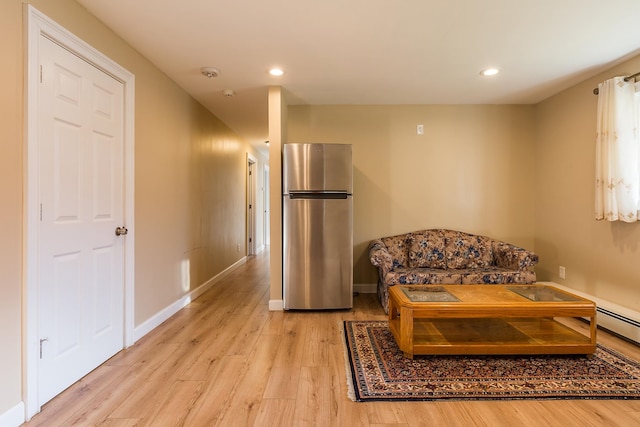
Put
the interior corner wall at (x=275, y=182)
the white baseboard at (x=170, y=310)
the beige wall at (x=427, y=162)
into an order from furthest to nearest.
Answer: the beige wall at (x=427, y=162) → the interior corner wall at (x=275, y=182) → the white baseboard at (x=170, y=310)

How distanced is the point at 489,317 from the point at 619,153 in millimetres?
1965

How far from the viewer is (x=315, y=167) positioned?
3.34 meters

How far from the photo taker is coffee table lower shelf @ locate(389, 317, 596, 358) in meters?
2.24

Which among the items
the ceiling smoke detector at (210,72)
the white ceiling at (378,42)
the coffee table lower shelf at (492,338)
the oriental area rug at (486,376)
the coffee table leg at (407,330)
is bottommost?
the oriental area rug at (486,376)

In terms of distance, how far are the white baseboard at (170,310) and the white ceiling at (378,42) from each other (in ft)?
7.47

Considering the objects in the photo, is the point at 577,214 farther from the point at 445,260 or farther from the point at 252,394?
the point at 252,394

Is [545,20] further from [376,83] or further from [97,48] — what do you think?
[97,48]

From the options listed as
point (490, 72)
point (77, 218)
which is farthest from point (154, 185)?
point (490, 72)

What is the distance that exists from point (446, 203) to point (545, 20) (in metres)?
2.26

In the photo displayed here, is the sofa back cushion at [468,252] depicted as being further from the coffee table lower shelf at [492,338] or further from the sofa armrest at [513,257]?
the coffee table lower shelf at [492,338]

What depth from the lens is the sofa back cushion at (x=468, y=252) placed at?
3721mm

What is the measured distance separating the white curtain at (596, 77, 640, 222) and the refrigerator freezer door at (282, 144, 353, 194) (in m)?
2.33

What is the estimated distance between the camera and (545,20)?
2.21 metres

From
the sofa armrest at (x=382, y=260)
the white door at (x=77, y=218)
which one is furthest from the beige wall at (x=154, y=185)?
the sofa armrest at (x=382, y=260)
